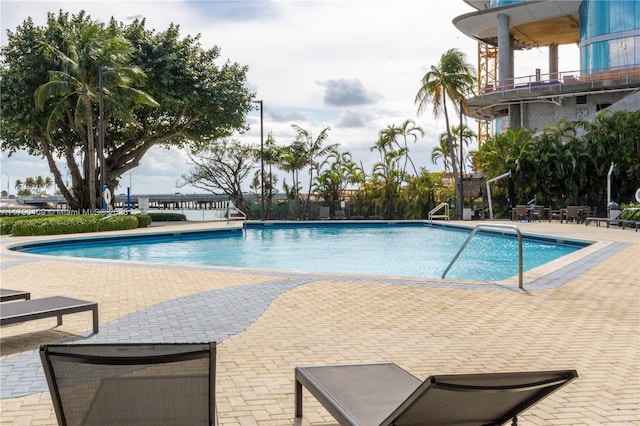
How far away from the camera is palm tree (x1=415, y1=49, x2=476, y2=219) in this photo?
1139 inches

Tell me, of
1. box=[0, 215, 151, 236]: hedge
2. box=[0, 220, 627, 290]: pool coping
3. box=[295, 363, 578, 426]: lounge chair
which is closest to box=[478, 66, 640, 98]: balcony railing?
box=[0, 220, 627, 290]: pool coping

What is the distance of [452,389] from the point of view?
2.12 metres

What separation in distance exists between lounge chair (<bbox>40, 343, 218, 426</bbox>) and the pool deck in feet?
3.78

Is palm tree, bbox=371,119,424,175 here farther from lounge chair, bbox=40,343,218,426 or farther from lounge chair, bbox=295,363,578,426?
lounge chair, bbox=40,343,218,426

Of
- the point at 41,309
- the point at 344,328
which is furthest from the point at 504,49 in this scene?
the point at 41,309

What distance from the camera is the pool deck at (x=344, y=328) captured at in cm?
397

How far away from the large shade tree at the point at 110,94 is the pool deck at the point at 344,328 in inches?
590

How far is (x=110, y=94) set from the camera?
23.8m

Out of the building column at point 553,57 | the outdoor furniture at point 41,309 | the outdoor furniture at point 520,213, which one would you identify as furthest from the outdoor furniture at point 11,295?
the building column at point 553,57

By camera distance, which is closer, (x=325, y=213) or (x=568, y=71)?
(x=325, y=213)

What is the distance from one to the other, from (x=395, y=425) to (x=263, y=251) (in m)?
15.1

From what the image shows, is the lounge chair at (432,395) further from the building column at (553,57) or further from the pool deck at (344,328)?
the building column at (553,57)

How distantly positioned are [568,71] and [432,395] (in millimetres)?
34215

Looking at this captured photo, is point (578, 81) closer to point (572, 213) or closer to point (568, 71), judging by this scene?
point (568, 71)
